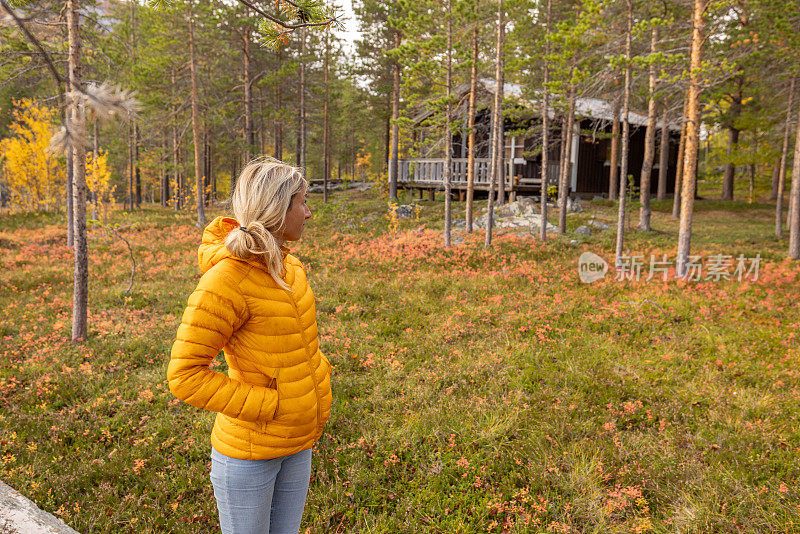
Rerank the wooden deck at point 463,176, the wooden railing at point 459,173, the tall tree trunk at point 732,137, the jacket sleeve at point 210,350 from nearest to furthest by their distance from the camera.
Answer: the jacket sleeve at point 210,350
the wooden deck at point 463,176
the wooden railing at point 459,173
the tall tree trunk at point 732,137

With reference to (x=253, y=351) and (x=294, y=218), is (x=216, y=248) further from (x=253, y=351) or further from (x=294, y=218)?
(x=253, y=351)

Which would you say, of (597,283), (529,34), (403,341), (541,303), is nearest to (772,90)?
(529,34)

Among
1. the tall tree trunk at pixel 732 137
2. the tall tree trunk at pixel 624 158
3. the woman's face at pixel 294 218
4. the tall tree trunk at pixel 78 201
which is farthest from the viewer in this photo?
the tall tree trunk at pixel 732 137

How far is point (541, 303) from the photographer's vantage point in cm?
1080

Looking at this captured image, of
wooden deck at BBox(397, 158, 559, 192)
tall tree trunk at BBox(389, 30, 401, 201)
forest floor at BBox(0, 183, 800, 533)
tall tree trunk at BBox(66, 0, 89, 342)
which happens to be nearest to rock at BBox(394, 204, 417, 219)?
wooden deck at BBox(397, 158, 559, 192)

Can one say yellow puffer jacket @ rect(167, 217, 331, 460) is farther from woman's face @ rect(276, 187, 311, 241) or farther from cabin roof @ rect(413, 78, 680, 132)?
cabin roof @ rect(413, 78, 680, 132)

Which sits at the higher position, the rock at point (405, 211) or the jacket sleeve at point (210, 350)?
the rock at point (405, 211)

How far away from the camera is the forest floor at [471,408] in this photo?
475 cm

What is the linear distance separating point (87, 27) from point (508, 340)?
37.9 feet

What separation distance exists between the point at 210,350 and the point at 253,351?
25 centimetres

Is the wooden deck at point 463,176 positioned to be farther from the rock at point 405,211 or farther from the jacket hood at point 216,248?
the jacket hood at point 216,248

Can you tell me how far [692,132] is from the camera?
1223 cm

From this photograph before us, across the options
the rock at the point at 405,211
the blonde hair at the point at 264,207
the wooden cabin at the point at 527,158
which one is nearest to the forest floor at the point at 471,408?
the blonde hair at the point at 264,207

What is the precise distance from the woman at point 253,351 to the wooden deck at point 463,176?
22.8 m
